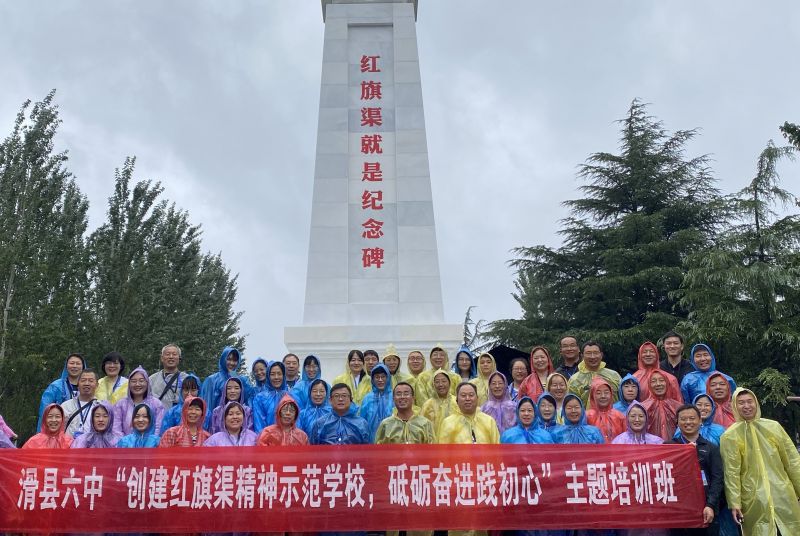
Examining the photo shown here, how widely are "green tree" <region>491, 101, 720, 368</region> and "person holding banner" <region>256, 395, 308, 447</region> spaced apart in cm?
1007

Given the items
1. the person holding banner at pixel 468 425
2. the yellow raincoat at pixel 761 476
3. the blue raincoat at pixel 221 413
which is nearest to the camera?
the yellow raincoat at pixel 761 476

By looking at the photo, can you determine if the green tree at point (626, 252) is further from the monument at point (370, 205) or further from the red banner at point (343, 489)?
the red banner at point (343, 489)

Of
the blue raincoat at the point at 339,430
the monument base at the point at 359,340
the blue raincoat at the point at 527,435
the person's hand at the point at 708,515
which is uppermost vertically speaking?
the monument base at the point at 359,340

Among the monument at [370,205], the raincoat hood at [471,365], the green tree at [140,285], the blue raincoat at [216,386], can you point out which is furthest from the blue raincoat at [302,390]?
the green tree at [140,285]

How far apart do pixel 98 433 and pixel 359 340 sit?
4.98m

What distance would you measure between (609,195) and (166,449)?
46.2ft

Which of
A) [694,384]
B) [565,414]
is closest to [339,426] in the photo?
[565,414]

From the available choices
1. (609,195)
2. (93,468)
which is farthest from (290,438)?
(609,195)

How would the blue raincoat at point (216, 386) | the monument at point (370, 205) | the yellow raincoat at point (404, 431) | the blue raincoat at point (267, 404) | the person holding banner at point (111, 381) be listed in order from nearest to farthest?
the yellow raincoat at point (404, 431) → the person holding banner at point (111, 381) → the blue raincoat at point (267, 404) → the blue raincoat at point (216, 386) → the monument at point (370, 205)

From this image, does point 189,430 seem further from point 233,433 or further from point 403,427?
point 403,427

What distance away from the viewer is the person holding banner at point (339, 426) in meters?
5.36

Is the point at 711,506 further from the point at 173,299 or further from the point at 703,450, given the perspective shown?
the point at 173,299

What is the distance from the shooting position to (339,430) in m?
5.38

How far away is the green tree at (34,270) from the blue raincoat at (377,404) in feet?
20.1
